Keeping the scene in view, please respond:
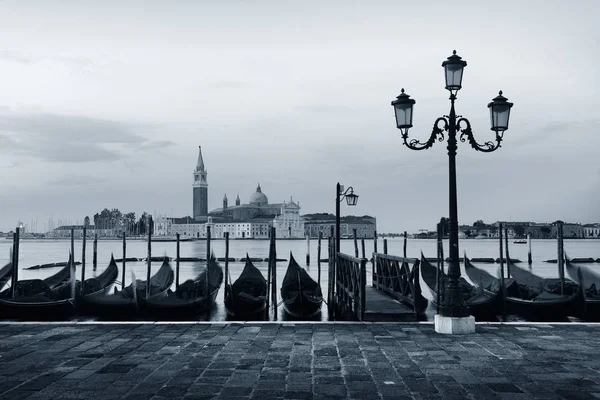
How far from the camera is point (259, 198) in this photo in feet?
429

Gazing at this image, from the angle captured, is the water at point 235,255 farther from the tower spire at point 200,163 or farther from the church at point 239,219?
the tower spire at point 200,163

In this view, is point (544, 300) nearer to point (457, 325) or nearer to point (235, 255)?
point (457, 325)

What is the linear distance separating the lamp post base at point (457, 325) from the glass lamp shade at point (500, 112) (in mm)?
2371

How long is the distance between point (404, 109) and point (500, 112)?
3.82 ft

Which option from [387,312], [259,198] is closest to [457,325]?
[387,312]

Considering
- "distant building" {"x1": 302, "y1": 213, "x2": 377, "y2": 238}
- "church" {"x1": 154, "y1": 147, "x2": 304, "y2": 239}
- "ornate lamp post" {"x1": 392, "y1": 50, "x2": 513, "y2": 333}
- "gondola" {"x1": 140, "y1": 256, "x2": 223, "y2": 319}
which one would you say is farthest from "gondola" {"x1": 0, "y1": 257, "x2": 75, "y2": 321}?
"distant building" {"x1": 302, "y1": 213, "x2": 377, "y2": 238}

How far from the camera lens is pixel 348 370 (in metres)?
4.81

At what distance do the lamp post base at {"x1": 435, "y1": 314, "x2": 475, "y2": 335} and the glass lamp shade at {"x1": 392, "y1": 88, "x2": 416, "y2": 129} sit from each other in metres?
2.39

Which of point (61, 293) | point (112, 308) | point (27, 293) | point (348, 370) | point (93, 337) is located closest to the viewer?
point (348, 370)

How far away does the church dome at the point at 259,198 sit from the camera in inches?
5118

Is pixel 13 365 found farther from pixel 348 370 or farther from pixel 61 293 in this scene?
pixel 61 293

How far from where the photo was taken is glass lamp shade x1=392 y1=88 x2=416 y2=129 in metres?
7.02

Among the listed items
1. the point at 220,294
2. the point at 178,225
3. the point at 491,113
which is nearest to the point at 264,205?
the point at 178,225

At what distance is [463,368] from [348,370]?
39.2 inches
